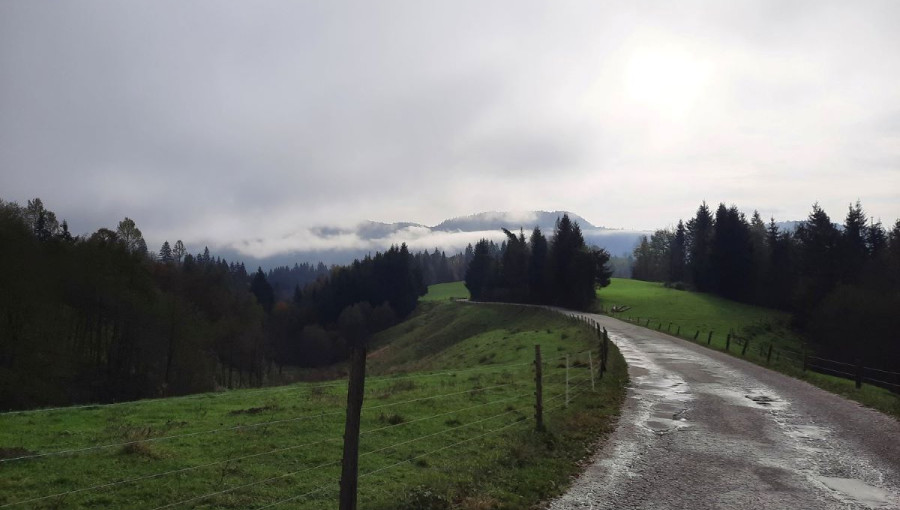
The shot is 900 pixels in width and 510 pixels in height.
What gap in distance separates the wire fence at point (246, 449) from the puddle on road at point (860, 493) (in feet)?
27.3

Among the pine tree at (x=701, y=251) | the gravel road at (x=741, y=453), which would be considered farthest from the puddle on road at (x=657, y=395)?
the pine tree at (x=701, y=251)

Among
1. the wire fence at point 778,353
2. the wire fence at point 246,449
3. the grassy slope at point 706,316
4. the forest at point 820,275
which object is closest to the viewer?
the wire fence at point 246,449

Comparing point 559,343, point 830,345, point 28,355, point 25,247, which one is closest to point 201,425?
point 28,355

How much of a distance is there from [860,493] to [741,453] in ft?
10.4

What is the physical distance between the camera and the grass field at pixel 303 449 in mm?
10797

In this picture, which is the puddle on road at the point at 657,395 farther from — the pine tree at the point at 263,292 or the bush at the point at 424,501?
the pine tree at the point at 263,292

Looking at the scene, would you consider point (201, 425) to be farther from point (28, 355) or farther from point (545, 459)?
point (28, 355)

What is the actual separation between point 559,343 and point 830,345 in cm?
4199

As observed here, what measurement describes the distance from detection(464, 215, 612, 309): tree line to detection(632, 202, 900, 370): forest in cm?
2573

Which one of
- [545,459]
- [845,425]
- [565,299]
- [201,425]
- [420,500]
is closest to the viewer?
[420,500]

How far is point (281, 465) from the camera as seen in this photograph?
1348cm

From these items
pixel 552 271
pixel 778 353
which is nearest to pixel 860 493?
pixel 778 353

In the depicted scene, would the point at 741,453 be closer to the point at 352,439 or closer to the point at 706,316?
the point at 352,439

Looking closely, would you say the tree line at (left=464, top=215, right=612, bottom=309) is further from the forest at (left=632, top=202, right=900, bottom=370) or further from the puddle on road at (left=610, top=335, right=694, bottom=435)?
the puddle on road at (left=610, top=335, right=694, bottom=435)
